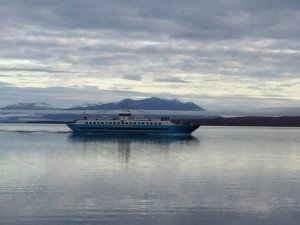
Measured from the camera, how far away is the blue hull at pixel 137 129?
191 feet

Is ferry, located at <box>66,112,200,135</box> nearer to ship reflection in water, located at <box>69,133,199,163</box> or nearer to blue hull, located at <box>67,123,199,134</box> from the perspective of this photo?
blue hull, located at <box>67,123,199,134</box>

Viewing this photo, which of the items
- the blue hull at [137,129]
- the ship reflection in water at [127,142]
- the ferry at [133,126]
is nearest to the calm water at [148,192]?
the ship reflection in water at [127,142]

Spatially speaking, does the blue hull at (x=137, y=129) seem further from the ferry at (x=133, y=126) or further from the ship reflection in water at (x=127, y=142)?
the ship reflection in water at (x=127, y=142)

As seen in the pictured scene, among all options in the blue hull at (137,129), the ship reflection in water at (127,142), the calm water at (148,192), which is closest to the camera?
the calm water at (148,192)

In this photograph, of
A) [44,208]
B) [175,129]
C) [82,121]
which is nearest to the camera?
[44,208]

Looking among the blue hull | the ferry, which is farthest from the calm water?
the ferry

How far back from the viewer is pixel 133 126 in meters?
59.9

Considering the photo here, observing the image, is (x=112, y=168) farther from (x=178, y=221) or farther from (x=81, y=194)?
(x=178, y=221)

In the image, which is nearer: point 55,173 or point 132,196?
point 132,196

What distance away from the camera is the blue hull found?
191 ft

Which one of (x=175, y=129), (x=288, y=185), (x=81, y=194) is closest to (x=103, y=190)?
(x=81, y=194)

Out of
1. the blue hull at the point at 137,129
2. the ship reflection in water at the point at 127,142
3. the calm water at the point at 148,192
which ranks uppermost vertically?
the blue hull at the point at 137,129

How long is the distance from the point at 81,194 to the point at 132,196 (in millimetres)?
1290

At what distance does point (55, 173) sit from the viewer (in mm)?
18203
